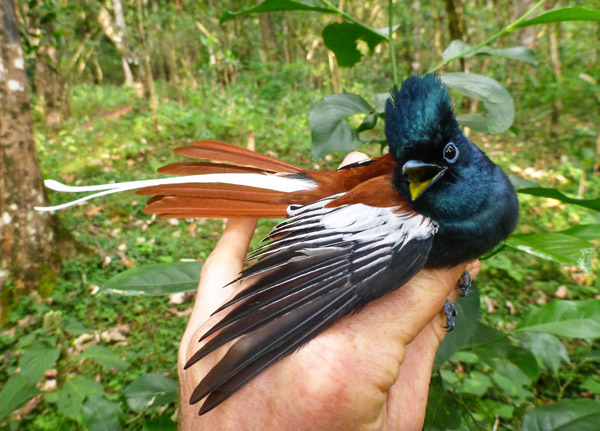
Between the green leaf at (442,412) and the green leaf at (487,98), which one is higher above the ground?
the green leaf at (487,98)

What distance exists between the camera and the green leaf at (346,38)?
1.40m

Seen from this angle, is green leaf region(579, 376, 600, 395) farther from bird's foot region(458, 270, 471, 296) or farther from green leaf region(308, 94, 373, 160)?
green leaf region(308, 94, 373, 160)

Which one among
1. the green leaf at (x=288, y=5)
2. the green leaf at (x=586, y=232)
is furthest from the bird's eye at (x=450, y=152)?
the green leaf at (x=288, y=5)

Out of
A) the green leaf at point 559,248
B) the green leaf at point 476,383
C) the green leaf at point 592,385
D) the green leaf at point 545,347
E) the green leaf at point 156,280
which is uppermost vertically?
the green leaf at point 559,248

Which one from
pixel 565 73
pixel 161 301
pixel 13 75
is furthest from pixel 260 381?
pixel 565 73

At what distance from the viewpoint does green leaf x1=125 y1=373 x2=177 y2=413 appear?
1474 millimetres

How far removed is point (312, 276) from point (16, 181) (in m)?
2.99

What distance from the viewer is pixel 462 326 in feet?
4.34

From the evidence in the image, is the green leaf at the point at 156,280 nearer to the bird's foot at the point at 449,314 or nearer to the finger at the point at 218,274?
the finger at the point at 218,274

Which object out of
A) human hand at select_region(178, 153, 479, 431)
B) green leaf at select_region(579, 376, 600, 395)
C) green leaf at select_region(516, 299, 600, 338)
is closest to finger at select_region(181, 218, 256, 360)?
human hand at select_region(178, 153, 479, 431)

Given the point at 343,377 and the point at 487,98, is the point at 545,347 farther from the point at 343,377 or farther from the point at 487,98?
the point at 343,377

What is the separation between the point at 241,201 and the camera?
1289 mm

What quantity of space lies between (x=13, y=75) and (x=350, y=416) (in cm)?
351

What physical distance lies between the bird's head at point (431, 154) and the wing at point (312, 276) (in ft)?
0.23
